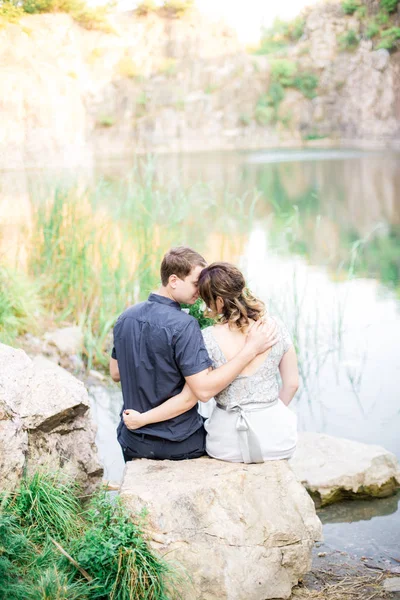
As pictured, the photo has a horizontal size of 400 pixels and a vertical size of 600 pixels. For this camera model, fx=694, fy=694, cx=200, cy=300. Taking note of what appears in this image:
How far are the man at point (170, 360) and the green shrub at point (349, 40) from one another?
4512cm

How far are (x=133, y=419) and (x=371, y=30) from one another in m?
43.7

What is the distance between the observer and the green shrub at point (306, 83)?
42.6 meters

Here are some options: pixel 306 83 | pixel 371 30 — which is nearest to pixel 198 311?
pixel 306 83

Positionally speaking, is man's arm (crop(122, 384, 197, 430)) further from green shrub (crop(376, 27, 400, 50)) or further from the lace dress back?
green shrub (crop(376, 27, 400, 50))

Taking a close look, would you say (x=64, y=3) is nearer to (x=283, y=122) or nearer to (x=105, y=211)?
(x=105, y=211)

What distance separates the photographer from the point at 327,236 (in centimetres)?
1223

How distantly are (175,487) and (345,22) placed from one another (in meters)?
47.2

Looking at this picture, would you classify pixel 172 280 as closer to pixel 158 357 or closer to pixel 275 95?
pixel 158 357

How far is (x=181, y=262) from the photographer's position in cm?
243

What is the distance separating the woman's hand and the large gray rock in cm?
32

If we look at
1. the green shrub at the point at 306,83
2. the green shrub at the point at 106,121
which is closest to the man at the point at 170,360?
the green shrub at the point at 106,121

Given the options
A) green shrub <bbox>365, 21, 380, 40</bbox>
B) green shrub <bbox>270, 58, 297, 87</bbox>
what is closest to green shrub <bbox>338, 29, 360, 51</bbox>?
green shrub <bbox>365, 21, 380, 40</bbox>

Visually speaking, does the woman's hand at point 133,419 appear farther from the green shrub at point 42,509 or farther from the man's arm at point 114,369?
the green shrub at point 42,509

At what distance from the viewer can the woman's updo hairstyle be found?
2396 mm
